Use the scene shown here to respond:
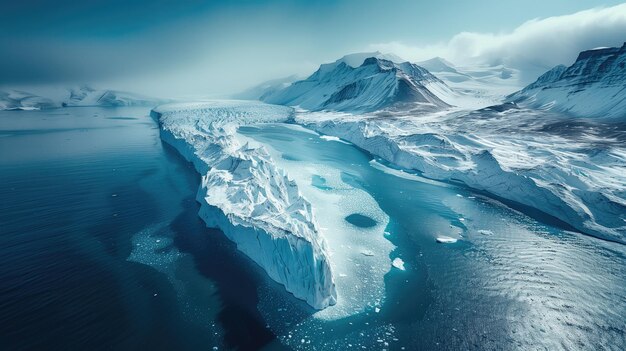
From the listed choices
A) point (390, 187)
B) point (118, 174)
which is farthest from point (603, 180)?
point (118, 174)

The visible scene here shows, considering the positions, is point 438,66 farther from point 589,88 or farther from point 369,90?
point 589,88

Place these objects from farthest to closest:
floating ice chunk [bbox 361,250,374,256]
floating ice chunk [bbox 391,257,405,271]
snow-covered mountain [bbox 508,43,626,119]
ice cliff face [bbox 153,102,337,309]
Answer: snow-covered mountain [bbox 508,43,626,119]
floating ice chunk [bbox 361,250,374,256]
floating ice chunk [bbox 391,257,405,271]
ice cliff face [bbox 153,102,337,309]

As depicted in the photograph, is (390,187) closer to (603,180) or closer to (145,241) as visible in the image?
(603,180)

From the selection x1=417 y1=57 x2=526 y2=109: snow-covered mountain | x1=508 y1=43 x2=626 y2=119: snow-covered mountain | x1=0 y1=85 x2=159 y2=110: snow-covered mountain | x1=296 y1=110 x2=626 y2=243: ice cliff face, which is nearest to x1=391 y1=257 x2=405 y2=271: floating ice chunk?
x1=296 y1=110 x2=626 y2=243: ice cliff face

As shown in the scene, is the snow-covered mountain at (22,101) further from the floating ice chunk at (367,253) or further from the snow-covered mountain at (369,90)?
the floating ice chunk at (367,253)

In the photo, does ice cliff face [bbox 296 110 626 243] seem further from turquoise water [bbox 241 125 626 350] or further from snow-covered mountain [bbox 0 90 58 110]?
snow-covered mountain [bbox 0 90 58 110]

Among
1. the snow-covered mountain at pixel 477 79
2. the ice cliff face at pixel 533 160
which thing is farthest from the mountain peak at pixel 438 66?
the ice cliff face at pixel 533 160
